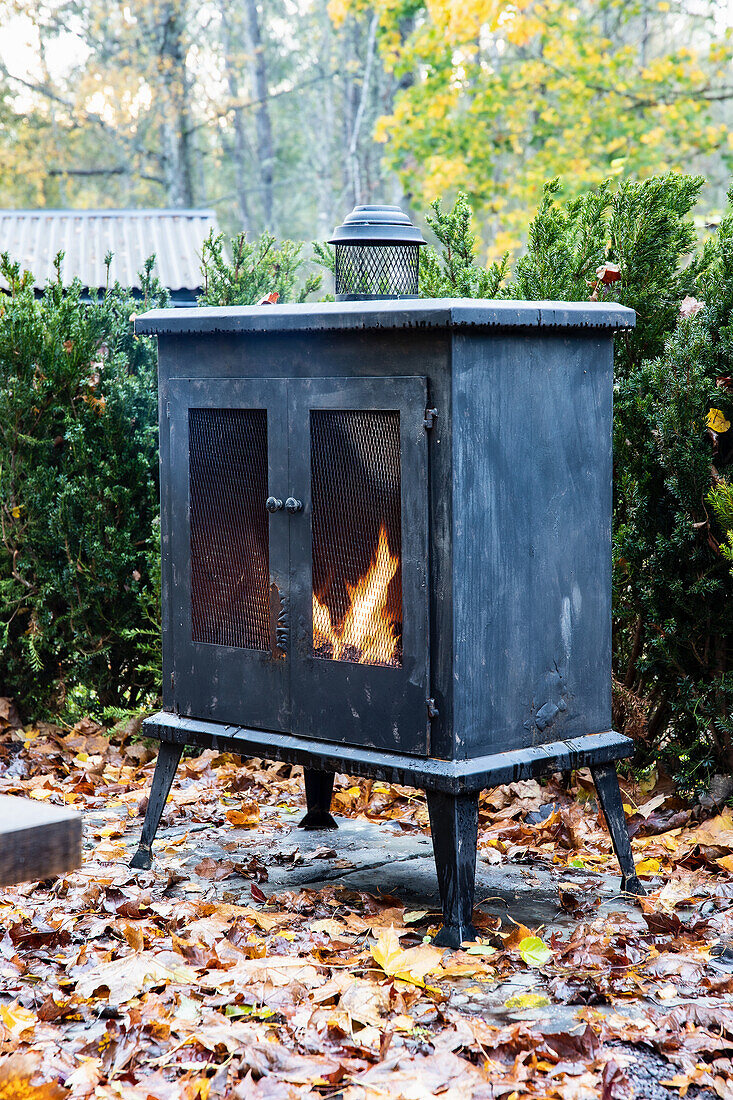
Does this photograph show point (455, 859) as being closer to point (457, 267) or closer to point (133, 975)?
point (133, 975)

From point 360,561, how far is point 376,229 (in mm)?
1022

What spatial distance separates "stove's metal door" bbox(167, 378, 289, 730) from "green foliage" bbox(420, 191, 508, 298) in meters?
1.41

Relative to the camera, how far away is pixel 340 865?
3539 mm

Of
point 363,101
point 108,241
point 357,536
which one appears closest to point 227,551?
point 357,536

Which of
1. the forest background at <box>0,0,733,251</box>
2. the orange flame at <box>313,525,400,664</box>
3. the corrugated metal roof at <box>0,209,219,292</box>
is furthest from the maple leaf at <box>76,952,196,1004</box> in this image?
the corrugated metal roof at <box>0,209,219,292</box>

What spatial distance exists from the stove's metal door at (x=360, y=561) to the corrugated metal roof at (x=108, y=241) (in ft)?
32.3

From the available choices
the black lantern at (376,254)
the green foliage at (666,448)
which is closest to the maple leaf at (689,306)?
the green foliage at (666,448)

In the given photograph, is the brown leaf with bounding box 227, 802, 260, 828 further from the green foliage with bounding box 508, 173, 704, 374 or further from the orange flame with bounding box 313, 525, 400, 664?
the green foliage with bounding box 508, 173, 704, 374

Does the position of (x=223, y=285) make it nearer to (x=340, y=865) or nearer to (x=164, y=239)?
(x=340, y=865)

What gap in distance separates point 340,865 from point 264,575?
98cm

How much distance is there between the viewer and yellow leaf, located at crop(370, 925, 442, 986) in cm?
256

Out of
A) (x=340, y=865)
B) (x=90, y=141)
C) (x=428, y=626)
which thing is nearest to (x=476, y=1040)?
(x=428, y=626)

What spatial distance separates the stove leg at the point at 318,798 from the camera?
3930 mm

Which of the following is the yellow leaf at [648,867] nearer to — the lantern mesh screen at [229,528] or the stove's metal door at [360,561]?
the stove's metal door at [360,561]
